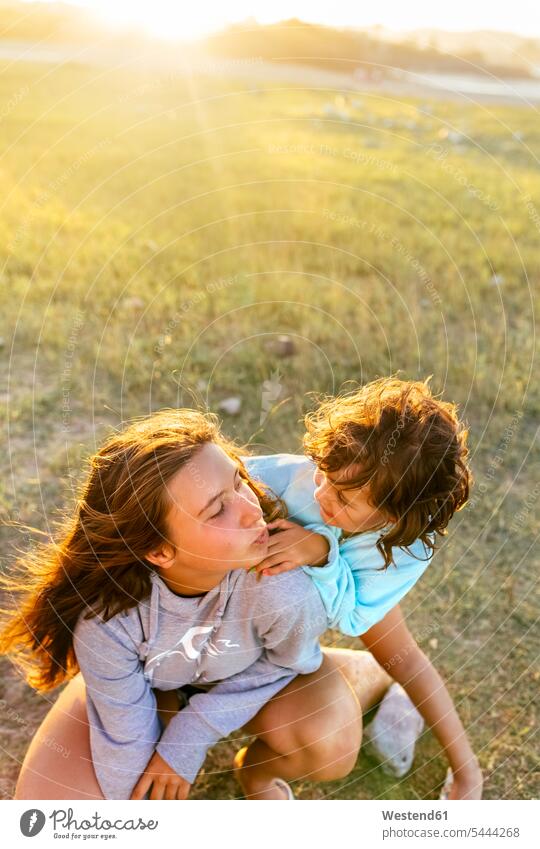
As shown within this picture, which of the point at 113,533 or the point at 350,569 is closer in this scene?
the point at 113,533

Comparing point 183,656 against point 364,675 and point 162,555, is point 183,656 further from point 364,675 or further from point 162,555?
point 364,675

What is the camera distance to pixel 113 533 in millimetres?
1740

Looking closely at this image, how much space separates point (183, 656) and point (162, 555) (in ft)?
0.84

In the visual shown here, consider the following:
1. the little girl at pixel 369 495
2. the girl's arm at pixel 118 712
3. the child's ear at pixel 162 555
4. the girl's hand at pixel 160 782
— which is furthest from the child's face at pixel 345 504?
the girl's hand at pixel 160 782

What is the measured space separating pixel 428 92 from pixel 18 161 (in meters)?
5.35

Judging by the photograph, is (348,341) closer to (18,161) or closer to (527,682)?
(527,682)

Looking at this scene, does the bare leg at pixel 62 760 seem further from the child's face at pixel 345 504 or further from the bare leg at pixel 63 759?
the child's face at pixel 345 504

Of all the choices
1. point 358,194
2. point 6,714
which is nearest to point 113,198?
point 358,194

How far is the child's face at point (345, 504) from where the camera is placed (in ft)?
5.76

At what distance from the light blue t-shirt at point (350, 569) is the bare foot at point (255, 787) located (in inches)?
16.3

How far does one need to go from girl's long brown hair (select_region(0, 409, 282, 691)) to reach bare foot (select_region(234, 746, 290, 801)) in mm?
483

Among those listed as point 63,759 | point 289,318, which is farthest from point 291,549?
point 289,318

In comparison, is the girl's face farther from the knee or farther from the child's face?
the knee

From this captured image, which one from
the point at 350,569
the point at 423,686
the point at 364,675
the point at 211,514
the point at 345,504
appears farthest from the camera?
the point at 364,675
